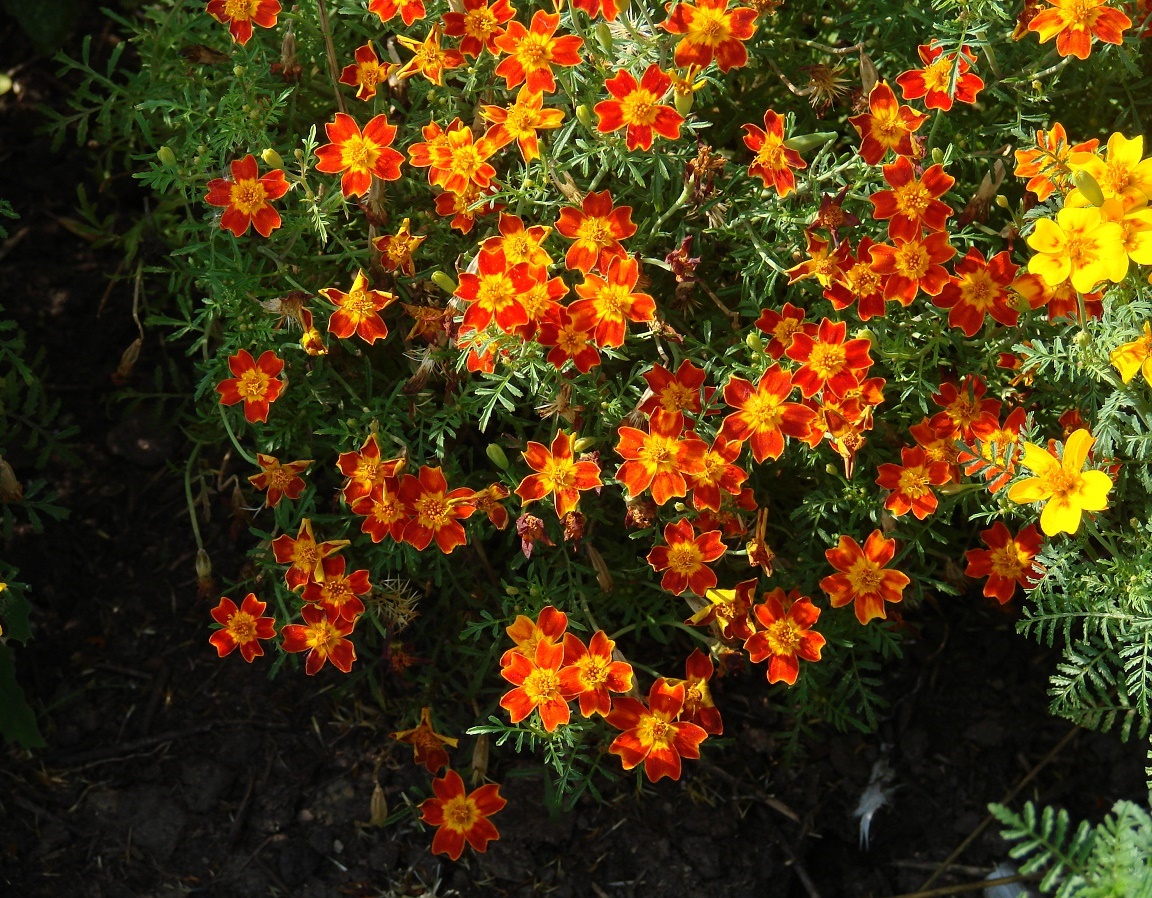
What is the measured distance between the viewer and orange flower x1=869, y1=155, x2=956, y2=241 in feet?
7.86

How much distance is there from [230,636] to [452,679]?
0.60 m

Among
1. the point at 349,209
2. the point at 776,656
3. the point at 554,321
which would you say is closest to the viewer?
the point at 554,321

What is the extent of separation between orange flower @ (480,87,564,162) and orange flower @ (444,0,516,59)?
15 centimetres

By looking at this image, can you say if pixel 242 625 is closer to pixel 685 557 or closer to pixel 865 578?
pixel 685 557

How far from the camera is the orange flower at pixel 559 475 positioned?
2.39 m

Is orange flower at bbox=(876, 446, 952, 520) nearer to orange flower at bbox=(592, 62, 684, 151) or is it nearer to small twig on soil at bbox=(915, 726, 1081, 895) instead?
orange flower at bbox=(592, 62, 684, 151)

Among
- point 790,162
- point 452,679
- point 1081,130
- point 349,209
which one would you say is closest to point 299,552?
point 452,679

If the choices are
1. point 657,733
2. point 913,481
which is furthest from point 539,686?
point 913,481

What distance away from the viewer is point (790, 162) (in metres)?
2.46

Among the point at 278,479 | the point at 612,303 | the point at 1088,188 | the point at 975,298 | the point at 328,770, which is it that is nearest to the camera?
the point at 1088,188

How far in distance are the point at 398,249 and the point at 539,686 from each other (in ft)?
3.15

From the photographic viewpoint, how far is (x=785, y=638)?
8.20ft

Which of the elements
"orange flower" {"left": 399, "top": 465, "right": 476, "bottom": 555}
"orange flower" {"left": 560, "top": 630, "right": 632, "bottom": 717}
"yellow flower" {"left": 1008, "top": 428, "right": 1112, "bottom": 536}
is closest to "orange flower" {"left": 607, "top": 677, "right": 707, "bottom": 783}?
"orange flower" {"left": 560, "top": 630, "right": 632, "bottom": 717}

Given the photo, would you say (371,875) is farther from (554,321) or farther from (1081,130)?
(1081,130)
